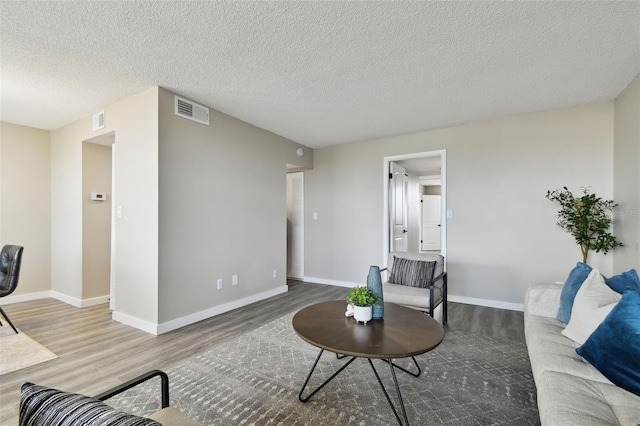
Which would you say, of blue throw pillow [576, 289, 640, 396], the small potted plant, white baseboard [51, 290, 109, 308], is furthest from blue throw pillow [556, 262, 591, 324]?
white baseboard [51, 290, 109, 308]

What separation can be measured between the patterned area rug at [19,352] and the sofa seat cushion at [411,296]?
123 inches

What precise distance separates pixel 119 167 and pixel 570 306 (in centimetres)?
446

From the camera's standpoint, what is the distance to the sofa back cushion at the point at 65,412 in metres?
0.62

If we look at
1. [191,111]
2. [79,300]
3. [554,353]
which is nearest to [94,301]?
[79,300]

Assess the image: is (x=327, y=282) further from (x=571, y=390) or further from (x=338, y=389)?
(x=571, y=390)

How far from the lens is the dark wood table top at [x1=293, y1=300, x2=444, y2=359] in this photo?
1.60 m

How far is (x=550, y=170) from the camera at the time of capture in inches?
144

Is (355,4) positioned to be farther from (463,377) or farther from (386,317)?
(463,377)

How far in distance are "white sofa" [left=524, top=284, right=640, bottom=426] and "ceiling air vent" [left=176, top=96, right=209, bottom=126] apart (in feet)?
12.2

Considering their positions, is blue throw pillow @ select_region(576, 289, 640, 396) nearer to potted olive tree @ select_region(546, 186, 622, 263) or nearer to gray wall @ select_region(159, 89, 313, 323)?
potted olive tree @ select_region(546, 186, 622, 263)

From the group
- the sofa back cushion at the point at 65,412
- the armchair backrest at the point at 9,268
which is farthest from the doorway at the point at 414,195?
the armchair backrest at the point at 9,268

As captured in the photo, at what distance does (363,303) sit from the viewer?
6.57 ft

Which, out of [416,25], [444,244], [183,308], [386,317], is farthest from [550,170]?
[183,308]

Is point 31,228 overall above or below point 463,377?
above
